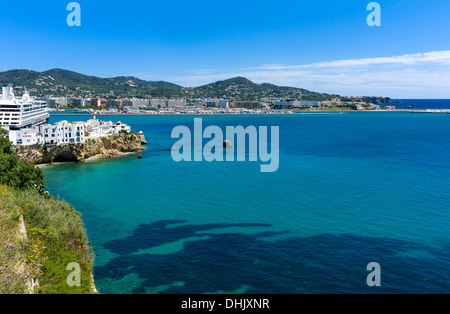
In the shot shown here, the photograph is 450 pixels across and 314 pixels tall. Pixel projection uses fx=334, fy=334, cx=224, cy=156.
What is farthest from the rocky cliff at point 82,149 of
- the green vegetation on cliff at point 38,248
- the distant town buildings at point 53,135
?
the green vegetation on cliff at point 38,248

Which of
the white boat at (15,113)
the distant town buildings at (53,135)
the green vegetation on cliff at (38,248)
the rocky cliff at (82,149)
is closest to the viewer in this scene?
the green vegetation on cliff at (38,248)

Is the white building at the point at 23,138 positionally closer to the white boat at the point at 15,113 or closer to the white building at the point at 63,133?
the white building at the point at 63,133

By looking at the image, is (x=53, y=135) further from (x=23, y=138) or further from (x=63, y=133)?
(x=23, y=138)

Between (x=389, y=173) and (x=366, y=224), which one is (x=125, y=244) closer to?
(x=366, y=224)

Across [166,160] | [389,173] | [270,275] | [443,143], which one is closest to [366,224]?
[270,275]

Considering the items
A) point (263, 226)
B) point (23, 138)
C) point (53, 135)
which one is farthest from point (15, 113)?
point (263, 226)

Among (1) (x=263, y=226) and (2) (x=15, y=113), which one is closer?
(1) (x=263, y=226)
